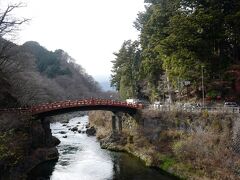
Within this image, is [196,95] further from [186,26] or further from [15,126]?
[15,126]

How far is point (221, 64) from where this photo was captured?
1713 inches

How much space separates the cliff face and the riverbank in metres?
10.4

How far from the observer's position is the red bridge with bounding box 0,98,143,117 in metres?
51.7

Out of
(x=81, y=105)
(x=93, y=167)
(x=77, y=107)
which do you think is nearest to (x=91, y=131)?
(x=77, y=107)

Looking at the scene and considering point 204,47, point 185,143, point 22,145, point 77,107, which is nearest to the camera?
point 22,145

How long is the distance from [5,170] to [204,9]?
28.8m

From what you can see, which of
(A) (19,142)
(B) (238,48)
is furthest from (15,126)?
(B) (238,48)

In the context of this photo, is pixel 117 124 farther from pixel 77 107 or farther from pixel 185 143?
pixel 185 143

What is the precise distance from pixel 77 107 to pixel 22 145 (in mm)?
16298

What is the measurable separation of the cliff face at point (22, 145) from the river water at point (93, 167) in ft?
5.07

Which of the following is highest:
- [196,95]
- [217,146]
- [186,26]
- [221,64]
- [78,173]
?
[186,26]

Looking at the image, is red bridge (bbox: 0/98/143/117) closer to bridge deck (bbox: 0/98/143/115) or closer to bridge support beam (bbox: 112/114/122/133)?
bridge deck (bbox: 0/98/143/115)

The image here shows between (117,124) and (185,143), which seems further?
(117,124)

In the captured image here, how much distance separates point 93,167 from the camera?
147 ft
